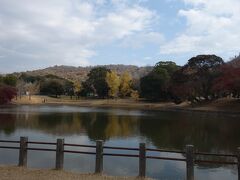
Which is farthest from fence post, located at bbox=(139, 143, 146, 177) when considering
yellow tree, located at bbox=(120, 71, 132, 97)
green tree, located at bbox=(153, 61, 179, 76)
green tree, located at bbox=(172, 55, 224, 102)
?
yellow tree, located at bbox=(120, 71, 132, 97)

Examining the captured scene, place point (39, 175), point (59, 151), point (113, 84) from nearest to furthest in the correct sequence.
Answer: point (39, 175)
point (59, 151)
point (113, 84)

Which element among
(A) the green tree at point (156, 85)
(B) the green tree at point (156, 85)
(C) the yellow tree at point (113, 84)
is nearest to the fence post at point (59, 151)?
(B) the green tree at point (156, 85)

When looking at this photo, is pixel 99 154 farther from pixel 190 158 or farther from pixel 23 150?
pixel 190 158

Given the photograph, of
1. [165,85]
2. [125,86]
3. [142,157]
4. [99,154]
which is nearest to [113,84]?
[125,86]

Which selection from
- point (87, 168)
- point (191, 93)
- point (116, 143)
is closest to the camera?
point (87, 168)

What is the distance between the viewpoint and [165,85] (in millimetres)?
89562

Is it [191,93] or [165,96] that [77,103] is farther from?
[191,93]

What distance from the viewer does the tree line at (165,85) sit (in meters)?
73.9

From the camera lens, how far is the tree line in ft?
242

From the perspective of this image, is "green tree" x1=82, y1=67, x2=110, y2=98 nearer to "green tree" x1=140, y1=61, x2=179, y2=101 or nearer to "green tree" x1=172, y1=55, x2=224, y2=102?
"green tree" x1=140, y1=61, x2=179, y2=101

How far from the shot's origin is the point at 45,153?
22250mm

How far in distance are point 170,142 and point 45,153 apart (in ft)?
35.1

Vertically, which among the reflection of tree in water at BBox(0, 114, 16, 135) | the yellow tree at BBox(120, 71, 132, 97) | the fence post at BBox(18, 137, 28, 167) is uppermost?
the yellow tree at BBox(120, 71, 132, 97)

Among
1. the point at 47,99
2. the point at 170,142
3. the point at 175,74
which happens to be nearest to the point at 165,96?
the point at 175,74
